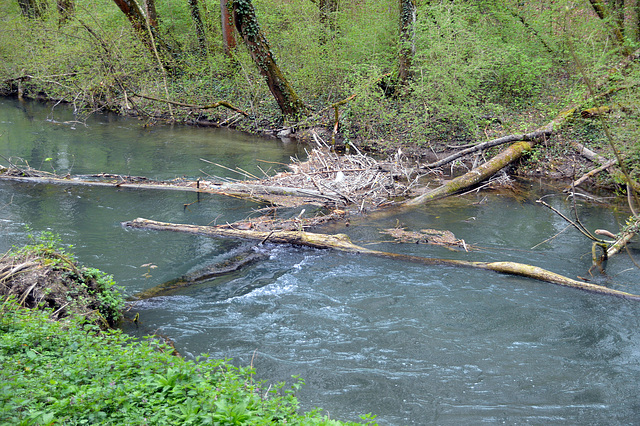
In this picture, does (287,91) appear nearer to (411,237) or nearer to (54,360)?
(411,237)

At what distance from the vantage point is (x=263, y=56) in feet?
59.9

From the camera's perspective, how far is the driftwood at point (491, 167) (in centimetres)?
1175

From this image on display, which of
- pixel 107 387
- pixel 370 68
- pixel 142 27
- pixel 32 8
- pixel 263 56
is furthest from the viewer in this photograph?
pixel 32 8

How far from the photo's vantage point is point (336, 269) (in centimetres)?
801

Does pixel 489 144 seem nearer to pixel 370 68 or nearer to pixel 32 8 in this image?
pixel 370 68

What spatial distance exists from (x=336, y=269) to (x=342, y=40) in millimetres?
15306

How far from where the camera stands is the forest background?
14.4 metres

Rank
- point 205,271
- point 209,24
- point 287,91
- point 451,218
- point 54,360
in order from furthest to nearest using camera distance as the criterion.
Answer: point 209,24
point 287,91
point 451,218
point 205,271
point 54,360

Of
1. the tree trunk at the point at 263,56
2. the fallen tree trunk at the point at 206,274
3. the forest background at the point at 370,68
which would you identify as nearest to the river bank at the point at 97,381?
the fallen tree trunk at the point at 206,274

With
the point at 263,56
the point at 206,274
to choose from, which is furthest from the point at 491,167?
the point at 263,56

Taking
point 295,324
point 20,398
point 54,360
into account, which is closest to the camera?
point 20,398

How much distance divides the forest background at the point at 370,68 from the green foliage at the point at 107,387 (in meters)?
9.71

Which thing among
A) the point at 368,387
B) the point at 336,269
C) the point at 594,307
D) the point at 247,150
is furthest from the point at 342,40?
the point at 368,387

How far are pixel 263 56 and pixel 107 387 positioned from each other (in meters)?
16.4
